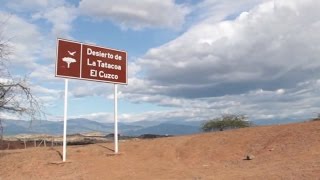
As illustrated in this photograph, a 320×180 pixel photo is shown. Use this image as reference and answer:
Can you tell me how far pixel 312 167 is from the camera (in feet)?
47.2

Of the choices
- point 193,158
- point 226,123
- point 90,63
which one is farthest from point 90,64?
point 226,123

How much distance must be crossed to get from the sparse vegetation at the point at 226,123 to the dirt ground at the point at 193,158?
1724cm

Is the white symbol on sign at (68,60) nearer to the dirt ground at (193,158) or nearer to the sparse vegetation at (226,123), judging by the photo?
the dirt ground at (193,158)

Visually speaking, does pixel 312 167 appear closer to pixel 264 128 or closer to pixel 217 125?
pixel 264 128

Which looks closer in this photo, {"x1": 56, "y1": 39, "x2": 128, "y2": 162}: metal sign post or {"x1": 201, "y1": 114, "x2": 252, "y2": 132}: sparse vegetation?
{"x1": 56, "y1": 39, "x2": 128, "y2": 162}: metal sign post

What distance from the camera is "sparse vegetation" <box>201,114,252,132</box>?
1583 inches

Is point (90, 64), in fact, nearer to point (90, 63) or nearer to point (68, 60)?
point (90, 63)

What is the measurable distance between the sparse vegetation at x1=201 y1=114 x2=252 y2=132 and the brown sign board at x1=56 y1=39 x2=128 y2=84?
19309 millimetres

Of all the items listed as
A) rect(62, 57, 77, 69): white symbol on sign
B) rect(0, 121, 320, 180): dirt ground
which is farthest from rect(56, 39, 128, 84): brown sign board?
rect(0, 121, 320, 180): dirt ground

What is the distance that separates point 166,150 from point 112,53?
5372 mm

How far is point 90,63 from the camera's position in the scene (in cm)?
2147

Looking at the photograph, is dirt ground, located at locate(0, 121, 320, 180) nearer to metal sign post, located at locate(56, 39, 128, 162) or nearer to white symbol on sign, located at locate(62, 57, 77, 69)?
metal sign post, located at locate(56, 39, 128, 162)

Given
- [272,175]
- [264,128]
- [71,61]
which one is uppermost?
[71,61]

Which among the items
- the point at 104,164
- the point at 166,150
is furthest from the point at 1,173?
the point at 166,150
